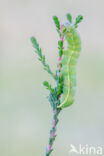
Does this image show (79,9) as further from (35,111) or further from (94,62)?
(35,111)

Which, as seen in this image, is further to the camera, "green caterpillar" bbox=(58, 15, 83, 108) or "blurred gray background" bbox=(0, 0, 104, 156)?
"blurred gray background" bbox=(0, 0, 104, 156)

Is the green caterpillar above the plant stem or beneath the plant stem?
above

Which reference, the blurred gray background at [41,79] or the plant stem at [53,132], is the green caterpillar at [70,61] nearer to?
the plant stem at [53,132]

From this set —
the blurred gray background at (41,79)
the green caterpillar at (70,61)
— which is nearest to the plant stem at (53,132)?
the green caterpillar at (70,61)

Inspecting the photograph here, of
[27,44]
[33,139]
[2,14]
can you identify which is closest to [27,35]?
[27,44]

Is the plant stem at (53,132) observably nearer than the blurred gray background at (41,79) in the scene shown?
Yes

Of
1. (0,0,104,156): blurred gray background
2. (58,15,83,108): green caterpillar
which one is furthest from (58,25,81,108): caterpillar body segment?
(0,0,104,156): blurred gray background

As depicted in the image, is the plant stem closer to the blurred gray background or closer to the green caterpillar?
the green caterpillar
